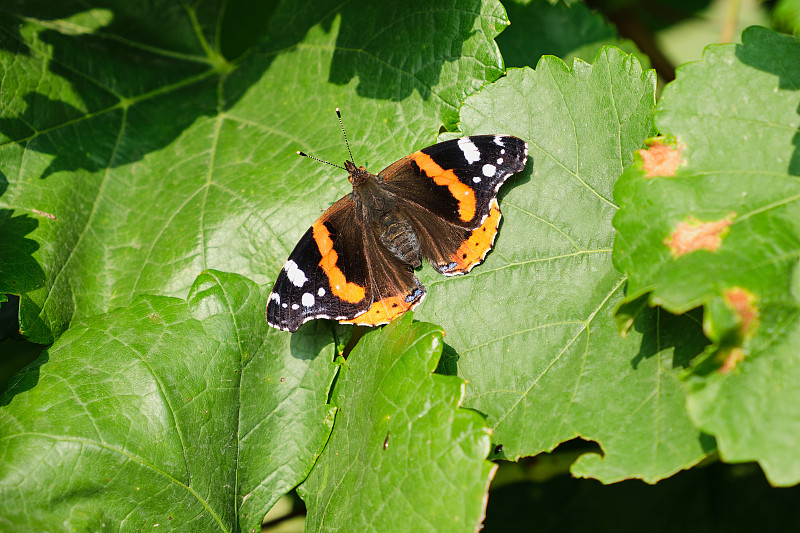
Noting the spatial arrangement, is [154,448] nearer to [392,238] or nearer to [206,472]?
[206,472]

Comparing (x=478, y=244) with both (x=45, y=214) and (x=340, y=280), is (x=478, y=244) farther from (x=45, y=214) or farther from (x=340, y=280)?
(x=45, y=214)

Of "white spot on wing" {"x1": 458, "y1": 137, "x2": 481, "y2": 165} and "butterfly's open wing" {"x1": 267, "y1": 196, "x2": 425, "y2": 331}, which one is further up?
"white spot on wing" {"x1": 458, "y1": 137, "x2": 481, "y2": 165}

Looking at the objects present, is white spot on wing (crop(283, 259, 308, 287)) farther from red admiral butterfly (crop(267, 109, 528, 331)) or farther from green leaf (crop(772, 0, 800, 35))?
green leaf (crop(772, 0, 800, 35))

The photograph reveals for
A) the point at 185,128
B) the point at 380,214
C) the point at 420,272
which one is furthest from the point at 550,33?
the point at 185,128

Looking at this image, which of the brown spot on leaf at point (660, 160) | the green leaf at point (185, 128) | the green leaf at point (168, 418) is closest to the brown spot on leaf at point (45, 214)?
the green leaf at point (185, 128)

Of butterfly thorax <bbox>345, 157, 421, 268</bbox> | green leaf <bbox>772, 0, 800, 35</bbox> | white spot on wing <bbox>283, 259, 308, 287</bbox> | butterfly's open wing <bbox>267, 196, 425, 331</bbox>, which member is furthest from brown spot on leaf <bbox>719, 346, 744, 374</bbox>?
green leaf <bbox>772, 0, 800, 35</bbox>

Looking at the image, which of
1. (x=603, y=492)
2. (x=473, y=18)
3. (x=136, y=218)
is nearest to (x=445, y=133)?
(x=473, y=18)

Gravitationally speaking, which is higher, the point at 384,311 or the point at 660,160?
the point at 660,160
